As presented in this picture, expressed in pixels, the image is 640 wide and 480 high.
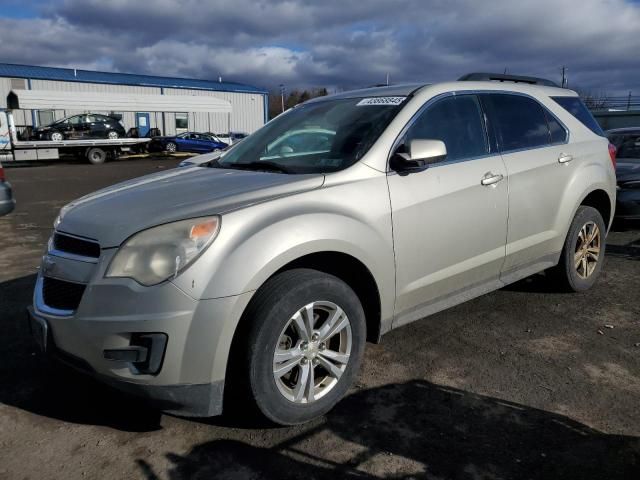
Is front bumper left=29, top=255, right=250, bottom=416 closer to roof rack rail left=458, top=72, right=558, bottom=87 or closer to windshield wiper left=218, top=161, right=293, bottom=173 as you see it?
windshield wiper left=218, top=161, right=293, bottom=173

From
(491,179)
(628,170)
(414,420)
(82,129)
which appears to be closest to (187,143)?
(82,129)

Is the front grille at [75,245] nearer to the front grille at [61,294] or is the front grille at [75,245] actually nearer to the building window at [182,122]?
the front grille at [61,294]

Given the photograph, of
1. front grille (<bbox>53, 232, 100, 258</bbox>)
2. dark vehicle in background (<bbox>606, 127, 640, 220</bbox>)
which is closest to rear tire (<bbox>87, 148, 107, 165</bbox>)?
dark vehicle in background (<bbox>606, 127, 640, 220</bbox>)

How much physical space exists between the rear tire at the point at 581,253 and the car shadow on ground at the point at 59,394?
3389 mm

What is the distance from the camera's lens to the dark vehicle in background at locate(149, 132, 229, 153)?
29.2m

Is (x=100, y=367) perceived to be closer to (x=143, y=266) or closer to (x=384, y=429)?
(x=143, y=266)

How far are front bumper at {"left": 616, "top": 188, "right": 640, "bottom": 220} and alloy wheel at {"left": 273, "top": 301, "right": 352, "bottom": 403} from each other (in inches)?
220

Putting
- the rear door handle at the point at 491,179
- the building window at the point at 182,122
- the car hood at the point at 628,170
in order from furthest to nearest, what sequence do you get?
the building window at the point at 182,122 → the car hood at the point at 628,170 → the rear door handle at the point at 491,179

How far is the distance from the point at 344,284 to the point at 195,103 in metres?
31.4

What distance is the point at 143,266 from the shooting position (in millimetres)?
2336

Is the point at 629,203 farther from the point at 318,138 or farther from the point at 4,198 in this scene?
the point at 4,198

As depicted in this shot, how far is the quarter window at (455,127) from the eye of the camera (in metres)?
3.35

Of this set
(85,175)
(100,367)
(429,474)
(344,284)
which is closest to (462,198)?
(344,284)

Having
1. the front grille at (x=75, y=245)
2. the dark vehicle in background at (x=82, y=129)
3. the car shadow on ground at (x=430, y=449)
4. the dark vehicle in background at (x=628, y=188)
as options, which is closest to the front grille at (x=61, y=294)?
the front grille at (x=75, y=245)
